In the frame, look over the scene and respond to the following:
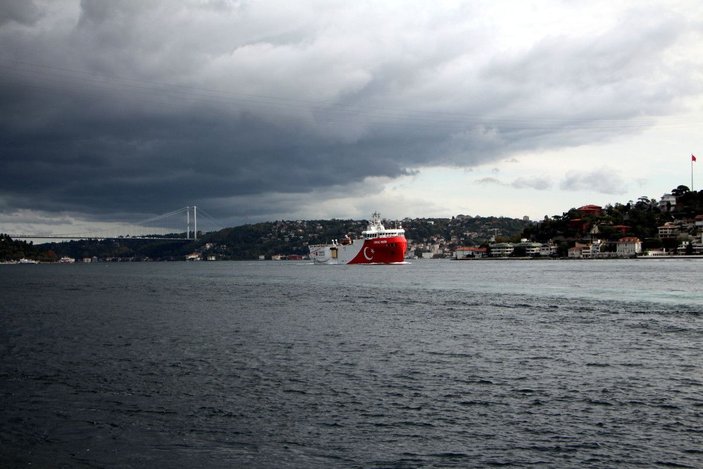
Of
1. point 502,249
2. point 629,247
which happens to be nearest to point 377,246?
point 629,247

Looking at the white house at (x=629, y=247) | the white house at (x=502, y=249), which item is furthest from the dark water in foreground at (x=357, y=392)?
the white house at (x=502, y=249)

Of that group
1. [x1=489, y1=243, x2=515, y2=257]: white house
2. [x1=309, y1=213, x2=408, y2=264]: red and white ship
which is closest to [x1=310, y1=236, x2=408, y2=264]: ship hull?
[x1=309, y1=213, x2=408, y2=264]: red and white ship

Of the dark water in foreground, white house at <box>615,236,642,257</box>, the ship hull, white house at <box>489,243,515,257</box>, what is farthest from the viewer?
white house at <box>489,243,515,257</box>

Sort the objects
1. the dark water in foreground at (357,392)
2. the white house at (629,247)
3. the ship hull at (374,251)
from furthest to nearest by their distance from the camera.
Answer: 1. the white house at (629,247)
2. the ship hull at (374,251)
3. the dark water in foreground at (357,392)

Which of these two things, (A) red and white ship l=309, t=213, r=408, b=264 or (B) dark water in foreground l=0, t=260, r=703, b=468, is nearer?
(B) dark water in foreground l=0, t=260, r=703, b=468

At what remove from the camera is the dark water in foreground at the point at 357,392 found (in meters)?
10.2

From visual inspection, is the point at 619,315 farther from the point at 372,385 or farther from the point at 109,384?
the point at 109,384

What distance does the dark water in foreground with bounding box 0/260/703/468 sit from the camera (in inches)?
403

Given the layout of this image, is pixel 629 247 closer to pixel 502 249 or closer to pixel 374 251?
pixel 502 249

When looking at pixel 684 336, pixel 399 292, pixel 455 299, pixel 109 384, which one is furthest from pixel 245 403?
pixel 399 292

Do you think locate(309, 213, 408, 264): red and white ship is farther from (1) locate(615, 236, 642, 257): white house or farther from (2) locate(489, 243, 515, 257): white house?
(2) locate(489, 243, 515, 257): white house

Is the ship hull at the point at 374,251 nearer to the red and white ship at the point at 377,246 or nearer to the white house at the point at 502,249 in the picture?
the red and white ship at the point at 377,246

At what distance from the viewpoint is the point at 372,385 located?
586 inches

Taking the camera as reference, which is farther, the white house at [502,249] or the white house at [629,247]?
the white house at [502,249]
